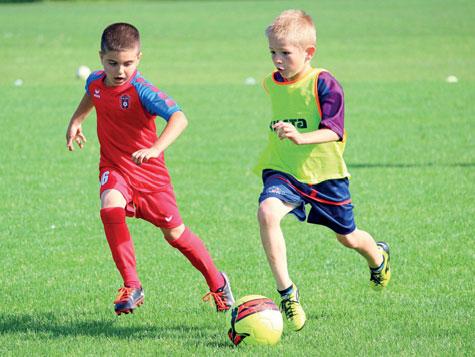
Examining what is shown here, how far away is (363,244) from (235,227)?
2983 millimetres

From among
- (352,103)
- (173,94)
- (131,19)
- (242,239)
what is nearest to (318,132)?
(242,239)

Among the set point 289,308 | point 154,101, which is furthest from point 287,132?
point 289,308

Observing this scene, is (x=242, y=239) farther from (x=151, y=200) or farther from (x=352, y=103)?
(x=352, y=103)

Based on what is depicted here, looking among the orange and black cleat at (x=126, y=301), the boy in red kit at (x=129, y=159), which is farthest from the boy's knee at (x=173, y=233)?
the orange and black cleat at (x=126, y=301)

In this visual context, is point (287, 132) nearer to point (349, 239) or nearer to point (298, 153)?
point (298, 153)

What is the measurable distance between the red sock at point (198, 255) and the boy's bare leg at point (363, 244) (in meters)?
0.85

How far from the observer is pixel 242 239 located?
9109mm

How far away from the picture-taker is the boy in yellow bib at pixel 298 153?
6129mm

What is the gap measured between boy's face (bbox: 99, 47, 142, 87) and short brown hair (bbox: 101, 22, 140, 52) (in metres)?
0.03

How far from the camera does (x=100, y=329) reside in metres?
6.33

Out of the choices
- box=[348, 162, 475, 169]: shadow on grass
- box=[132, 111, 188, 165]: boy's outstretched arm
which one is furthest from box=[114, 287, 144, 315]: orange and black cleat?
box=[348, 162, 475, 169]: shadow on grass

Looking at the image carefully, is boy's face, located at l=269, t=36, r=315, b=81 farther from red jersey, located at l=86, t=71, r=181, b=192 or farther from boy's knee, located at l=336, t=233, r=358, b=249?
boy's knee, located at l=336, t=233, r=358, b=249

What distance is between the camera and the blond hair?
6160 mm

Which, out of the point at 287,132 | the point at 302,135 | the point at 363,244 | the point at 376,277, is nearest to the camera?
the point at 287,132
